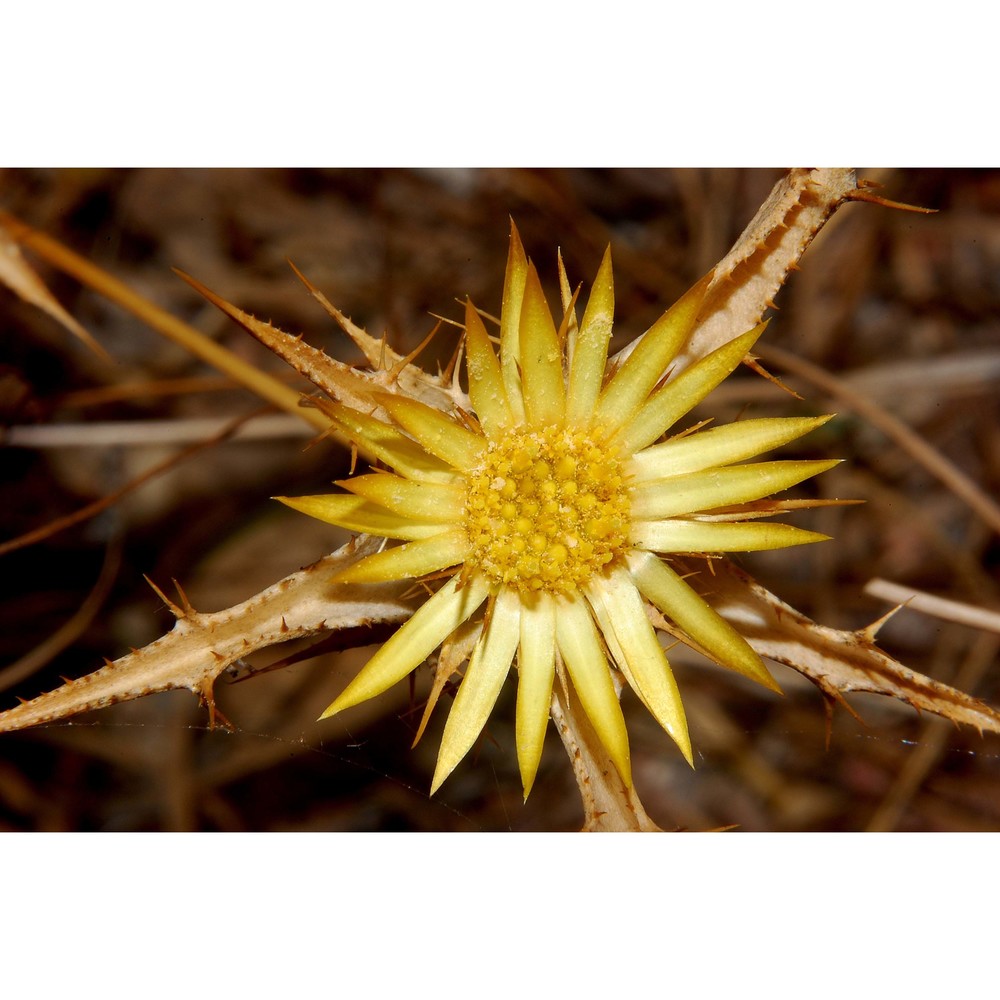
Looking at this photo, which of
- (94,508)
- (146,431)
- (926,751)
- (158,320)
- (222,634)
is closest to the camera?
(222,634)

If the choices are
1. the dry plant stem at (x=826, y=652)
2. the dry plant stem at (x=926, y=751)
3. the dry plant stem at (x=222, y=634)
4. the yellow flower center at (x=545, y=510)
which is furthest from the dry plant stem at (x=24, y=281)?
the dry plant stem at (x=926, y=751)

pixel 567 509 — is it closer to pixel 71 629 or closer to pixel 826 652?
pixel 826 652

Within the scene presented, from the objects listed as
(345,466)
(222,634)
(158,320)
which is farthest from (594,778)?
(158,320)

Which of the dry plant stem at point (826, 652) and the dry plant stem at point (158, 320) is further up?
the dry plant stem at point (158, 320)

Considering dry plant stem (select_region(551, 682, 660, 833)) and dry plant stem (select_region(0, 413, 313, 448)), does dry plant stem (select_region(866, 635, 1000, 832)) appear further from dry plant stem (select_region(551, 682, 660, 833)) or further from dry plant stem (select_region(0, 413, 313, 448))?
dry plant stem (select_region(0, 413, 313, 448))

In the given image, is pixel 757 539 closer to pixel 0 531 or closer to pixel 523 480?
pixel 523 480

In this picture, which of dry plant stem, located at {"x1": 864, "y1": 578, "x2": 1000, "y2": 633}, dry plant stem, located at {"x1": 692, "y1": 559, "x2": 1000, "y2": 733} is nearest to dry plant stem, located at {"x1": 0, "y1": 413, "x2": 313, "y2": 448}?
dry plant stem, located at {"x1": 692, "y1": 559, "x2": 1000, "y2": 733}

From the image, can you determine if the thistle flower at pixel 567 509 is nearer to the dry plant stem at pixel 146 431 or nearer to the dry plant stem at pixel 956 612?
the dry plant stem at pixel 956 612
